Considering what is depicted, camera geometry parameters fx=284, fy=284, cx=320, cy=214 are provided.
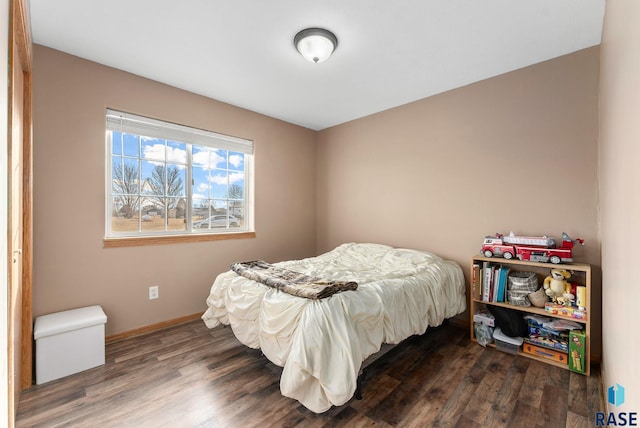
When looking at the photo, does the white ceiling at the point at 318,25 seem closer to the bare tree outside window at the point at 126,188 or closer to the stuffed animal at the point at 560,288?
the bare tree outside window at the point at 126,188

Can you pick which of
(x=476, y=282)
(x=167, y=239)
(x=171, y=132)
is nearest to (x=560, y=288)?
(x=476, y=282)

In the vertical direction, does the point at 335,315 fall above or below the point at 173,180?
below

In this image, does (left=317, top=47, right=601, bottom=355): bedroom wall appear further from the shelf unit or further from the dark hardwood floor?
the dark hardwood floor

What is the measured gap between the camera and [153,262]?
9.21 feet

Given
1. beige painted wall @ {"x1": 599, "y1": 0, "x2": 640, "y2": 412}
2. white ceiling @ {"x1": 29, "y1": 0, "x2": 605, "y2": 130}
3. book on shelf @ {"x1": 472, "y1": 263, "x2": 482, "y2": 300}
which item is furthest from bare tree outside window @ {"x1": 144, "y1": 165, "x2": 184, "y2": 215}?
beige painted wall @ {"x1": 599, "y1": 0, "x2": 640, "y2": 412}

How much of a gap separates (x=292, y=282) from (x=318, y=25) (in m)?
1.83

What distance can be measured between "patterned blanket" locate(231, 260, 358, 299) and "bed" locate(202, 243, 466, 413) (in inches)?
1.4

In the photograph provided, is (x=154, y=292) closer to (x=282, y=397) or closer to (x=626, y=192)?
(x=282, y=397)

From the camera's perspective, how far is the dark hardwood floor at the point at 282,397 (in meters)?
1.61

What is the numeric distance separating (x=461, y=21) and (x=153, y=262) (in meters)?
3.28

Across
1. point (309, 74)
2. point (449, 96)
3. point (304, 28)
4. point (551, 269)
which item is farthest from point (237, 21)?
point (551, 269)

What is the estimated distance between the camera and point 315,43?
2.07 meters

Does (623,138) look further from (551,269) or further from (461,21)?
(551,269)

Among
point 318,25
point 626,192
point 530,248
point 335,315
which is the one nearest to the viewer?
point 626,192
